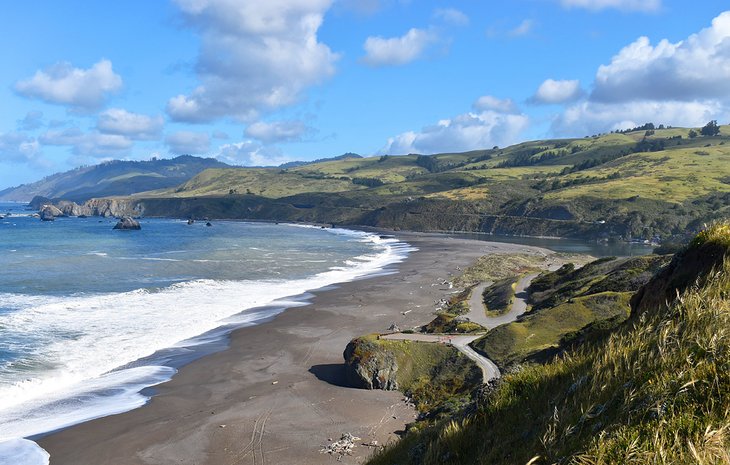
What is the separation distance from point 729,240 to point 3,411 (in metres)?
33.9

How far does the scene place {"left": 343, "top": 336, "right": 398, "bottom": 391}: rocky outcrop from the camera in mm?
35031

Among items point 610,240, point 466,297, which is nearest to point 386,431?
point 466,297

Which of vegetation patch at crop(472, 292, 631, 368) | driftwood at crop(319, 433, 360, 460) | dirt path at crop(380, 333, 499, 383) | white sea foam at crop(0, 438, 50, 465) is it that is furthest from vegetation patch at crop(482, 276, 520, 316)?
white sea foam at crop(0, 438, 50, 465)

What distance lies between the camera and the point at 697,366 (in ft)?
22.7

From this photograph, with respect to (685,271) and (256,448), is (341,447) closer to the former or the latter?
(256,448)

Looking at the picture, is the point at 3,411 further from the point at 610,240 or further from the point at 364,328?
the point at 610,240

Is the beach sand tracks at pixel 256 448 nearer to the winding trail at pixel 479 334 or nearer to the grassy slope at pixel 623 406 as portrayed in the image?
the winding trail at pixel 479 334

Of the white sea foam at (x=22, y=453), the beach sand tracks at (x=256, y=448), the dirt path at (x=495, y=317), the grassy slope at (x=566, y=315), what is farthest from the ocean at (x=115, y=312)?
the grassy slope at (x=566, y=315)

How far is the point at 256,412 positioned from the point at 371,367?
818 cm

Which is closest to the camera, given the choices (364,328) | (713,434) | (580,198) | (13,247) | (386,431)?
(713,434)

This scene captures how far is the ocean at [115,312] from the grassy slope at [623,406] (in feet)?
76.7

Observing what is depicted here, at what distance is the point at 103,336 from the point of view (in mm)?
43312

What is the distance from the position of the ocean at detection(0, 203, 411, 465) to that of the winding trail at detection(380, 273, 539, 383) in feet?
56.6

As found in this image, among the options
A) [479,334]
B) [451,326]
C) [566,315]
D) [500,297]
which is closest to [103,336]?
[451,326]
